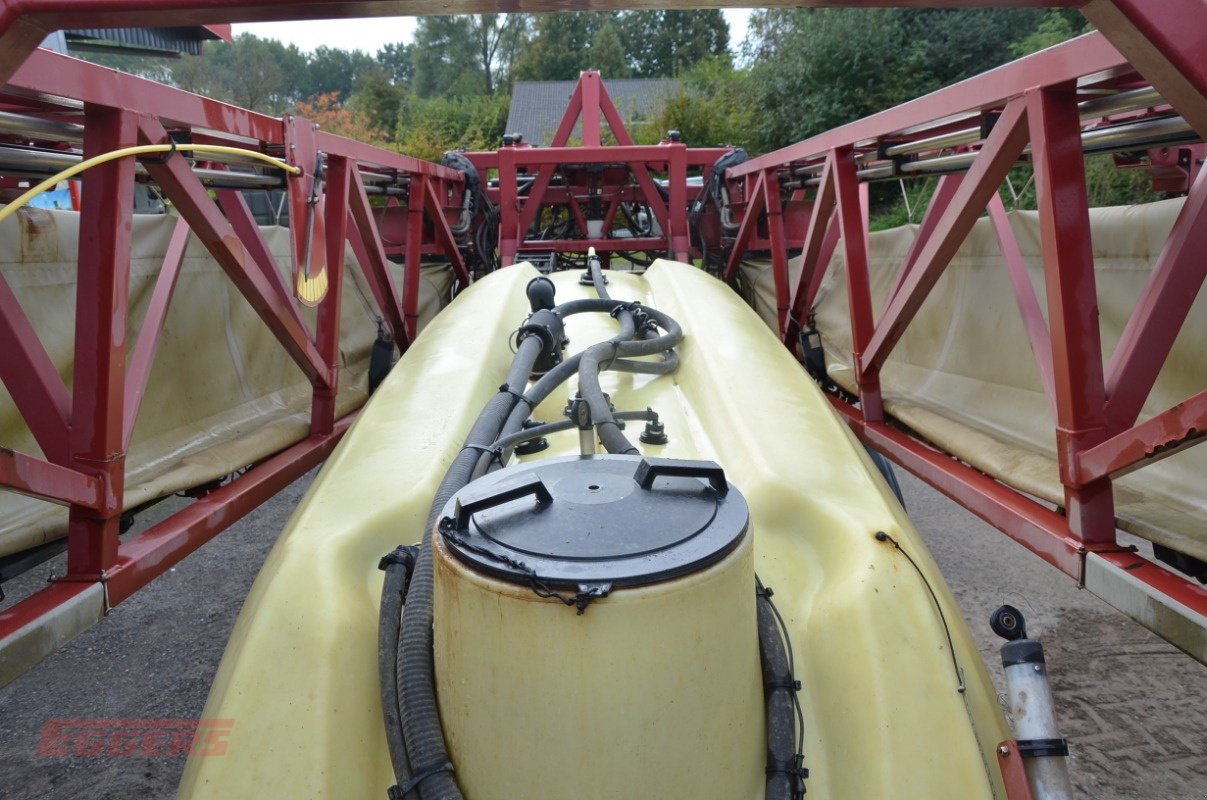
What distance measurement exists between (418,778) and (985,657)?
2435mm

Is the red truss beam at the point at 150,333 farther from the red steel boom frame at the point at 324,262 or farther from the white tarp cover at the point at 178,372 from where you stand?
the white tarp cover at the point at 178,372

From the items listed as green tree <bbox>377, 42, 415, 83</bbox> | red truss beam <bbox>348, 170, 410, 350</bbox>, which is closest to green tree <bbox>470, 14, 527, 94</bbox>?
green tree <bbox>377, 42, 415, 83</bbox>

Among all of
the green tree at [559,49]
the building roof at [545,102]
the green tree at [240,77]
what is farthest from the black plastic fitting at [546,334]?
the green tree at [559,49]

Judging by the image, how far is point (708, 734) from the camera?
3.93ft

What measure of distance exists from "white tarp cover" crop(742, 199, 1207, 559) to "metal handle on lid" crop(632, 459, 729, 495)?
119 cm

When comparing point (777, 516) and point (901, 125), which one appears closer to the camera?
point (777, 516)

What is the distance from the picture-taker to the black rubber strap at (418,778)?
1.24m

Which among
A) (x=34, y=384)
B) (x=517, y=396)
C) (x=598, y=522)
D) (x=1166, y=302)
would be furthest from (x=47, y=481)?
(x=1166, y=302)

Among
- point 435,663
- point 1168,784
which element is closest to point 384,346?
point 435,663

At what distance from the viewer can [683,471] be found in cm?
129

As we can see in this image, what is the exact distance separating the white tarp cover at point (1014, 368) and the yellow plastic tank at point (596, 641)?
1242 mm

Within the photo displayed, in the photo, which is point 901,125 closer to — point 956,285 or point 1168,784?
point 956,285

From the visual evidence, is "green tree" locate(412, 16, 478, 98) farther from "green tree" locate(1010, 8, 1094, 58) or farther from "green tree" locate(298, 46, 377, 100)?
"green tree" locate(1010, 8, 1094, 58)

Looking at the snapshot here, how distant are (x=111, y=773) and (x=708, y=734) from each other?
2.34 meters
